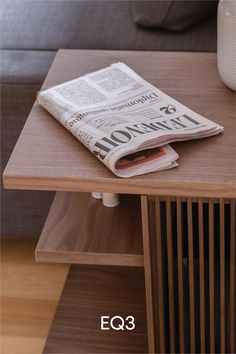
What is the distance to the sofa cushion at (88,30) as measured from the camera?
5.38 feet

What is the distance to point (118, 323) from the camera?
1.46 m

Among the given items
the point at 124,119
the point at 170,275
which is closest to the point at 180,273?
the point at 170,275

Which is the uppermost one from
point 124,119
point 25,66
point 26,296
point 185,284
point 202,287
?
point 124,119

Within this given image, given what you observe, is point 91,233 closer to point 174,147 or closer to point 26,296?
point 174,147

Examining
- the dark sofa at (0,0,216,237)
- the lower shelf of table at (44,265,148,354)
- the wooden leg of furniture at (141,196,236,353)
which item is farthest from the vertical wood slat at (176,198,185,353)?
the dark sofa at (0,0,216,237)

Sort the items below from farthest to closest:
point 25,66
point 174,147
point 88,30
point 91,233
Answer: point 88,30
point 25,66
point 91,233
point 174,147

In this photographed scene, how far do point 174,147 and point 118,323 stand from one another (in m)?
0.43

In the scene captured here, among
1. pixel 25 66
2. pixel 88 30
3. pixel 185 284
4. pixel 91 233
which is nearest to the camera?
pixel 91 233

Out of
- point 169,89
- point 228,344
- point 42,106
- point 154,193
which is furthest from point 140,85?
point 228,344

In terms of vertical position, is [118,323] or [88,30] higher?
[88,30]

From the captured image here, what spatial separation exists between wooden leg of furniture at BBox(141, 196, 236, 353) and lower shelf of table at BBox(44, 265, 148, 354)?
0.33ft

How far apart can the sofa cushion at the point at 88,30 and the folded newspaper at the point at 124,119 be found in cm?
28

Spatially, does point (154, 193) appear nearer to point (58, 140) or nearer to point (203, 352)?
point (58, 140)

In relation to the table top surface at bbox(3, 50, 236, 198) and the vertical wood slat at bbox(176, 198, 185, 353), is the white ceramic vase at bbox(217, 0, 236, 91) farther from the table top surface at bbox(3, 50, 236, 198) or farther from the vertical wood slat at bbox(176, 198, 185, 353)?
the vertical wood slat at bbox(176, 198, 185, 353)
